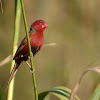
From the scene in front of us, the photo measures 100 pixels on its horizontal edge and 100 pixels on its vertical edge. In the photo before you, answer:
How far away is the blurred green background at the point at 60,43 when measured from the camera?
16.4ft

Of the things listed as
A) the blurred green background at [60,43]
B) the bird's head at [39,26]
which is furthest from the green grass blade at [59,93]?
the blurred green background at [60,43]

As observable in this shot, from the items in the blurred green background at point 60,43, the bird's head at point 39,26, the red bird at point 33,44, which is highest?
the bird's head at point 39,26

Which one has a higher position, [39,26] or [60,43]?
[39,26]

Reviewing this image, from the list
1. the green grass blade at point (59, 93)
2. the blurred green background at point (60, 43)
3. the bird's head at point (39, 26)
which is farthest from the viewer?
the blurred green background at point (60, 43)

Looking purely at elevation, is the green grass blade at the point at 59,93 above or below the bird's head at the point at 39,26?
below

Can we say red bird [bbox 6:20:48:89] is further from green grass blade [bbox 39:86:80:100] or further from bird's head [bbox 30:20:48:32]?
green grass blade [bbox 39:86:80:100]

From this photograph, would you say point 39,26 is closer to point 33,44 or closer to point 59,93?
point 33,44

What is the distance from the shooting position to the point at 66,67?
16.4ft

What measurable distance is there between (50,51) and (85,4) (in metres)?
1.17

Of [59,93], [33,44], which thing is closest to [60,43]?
[33,44]

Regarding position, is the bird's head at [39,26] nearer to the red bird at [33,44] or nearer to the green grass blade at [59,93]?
the red bird at [33,44]

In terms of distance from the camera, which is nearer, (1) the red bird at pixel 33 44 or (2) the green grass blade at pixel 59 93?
(2) the green grass blade at pixel 59 93

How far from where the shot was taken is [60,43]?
→ 520 cm

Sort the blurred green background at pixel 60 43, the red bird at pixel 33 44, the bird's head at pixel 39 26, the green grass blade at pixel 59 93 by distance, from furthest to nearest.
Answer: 1. the blurred green background at pixel 60 43
2. the bird's head at pixel 39 26
3. the red bird at pixel 33 44
4. the green grass blade at pixel 59 93
